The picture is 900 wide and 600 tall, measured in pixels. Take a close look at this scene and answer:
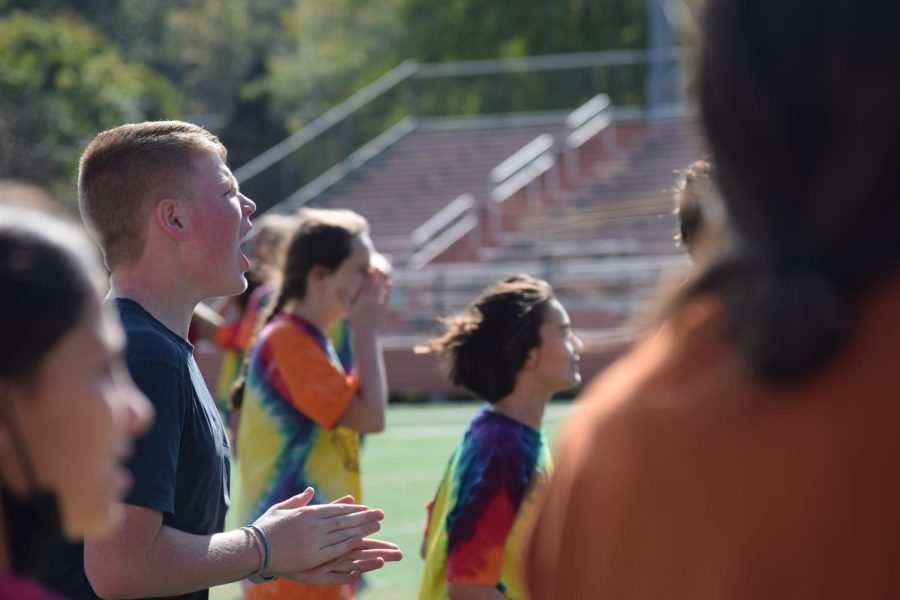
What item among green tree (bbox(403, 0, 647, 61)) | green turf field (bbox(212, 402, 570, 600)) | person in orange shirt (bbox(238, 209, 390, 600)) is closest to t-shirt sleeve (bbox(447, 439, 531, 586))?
person in orange shirt (bbox(238, 209, 390, 600))

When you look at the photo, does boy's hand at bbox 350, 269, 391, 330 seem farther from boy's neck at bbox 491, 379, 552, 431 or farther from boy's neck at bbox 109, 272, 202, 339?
boy's neck at bbox 109, 272, 202, 339

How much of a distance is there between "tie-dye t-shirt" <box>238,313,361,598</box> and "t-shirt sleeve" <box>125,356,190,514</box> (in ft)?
6.64

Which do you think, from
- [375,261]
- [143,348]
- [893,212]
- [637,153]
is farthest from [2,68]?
[893,212]

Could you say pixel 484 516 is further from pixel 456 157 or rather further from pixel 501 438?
pixel 456 157

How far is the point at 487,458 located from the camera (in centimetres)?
447

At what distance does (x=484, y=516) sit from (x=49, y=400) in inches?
108

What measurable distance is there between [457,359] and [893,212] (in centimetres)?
355

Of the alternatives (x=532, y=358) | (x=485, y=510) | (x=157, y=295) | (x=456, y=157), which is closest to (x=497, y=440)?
(x=485, y=510)

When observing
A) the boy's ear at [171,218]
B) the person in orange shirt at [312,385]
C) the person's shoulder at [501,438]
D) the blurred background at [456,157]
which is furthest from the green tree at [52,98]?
the boy's ear at [171,218]

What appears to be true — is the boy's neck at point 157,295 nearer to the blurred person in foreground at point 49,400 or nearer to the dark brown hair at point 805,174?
the blurred person in foreground at point 49,400

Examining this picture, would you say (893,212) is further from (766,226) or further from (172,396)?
(172,396)

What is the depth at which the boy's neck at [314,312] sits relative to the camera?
585cm

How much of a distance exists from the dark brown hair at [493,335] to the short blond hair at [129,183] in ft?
5.12

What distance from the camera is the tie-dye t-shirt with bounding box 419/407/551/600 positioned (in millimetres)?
4309
